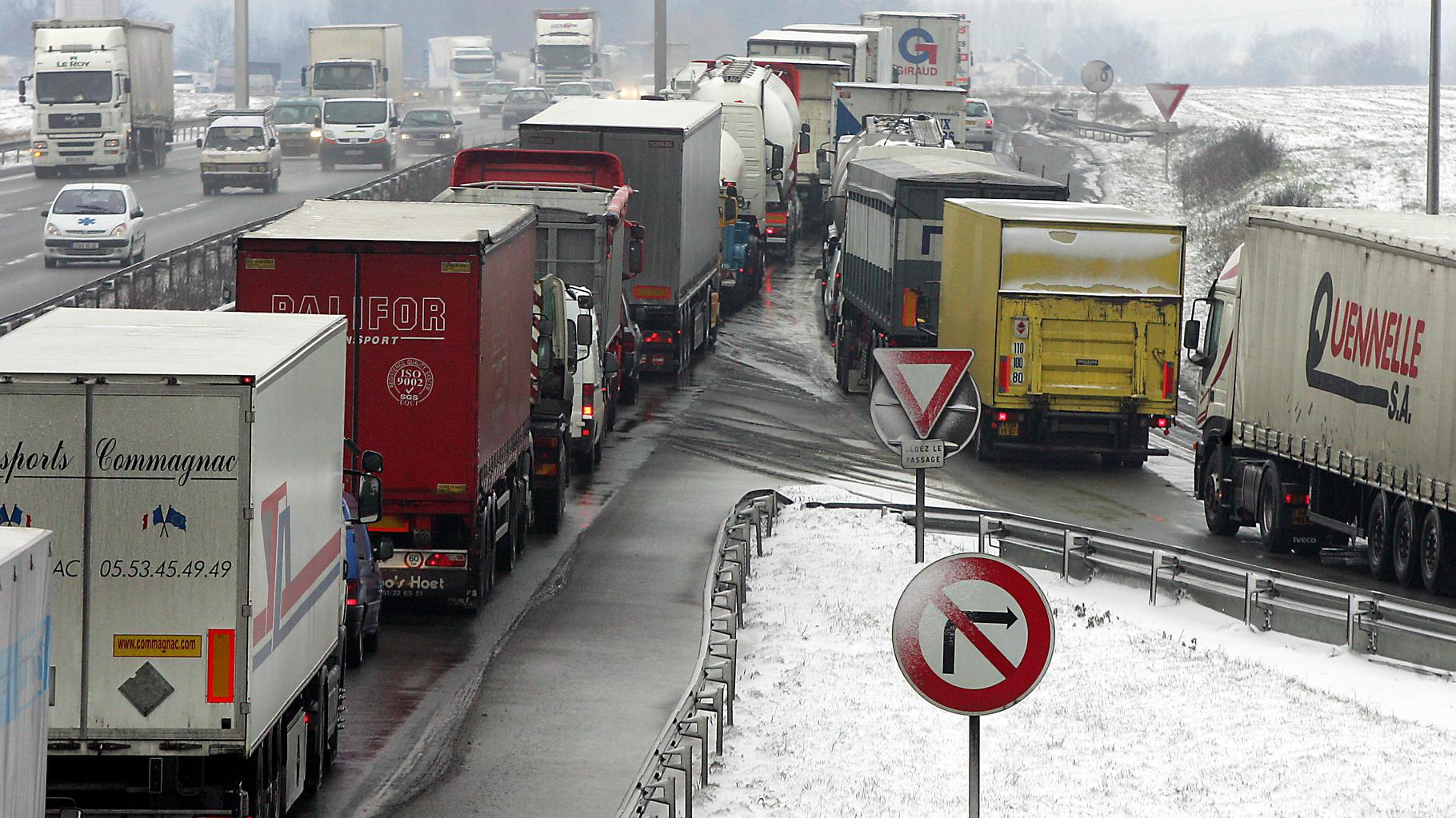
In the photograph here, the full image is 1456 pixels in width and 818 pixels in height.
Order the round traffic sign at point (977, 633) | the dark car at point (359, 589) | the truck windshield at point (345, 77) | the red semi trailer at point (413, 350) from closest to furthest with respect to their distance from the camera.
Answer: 1. the round traffic sign at point (977, 633)
2. the dark car at point (359, 589)
3. the red semi trailer at point (413, 350)
4. the truck windshield at point (345, 77)

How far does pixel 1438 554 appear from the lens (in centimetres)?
1822

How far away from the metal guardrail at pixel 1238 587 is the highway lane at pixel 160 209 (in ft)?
69.7

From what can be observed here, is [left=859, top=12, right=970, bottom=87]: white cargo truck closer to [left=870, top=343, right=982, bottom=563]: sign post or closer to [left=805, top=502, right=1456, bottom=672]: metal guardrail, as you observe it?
[left=805, top=502, right=1456, bottom=672]: metal guardrail

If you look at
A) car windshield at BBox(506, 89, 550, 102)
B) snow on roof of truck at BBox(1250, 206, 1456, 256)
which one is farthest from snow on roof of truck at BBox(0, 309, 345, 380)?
car windshield at BBox(506, 89, 550, 102)

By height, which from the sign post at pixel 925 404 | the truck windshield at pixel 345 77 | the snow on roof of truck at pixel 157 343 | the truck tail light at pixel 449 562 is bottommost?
the truck tail light at pixel 449 562

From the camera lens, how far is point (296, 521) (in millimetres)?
10453

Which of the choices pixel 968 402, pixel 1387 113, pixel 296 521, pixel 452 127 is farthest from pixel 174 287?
pixel 1387 113

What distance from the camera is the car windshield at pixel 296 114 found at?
7494 centimetres

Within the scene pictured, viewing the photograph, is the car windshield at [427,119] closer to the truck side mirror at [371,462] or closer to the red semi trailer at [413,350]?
the red semi trailer at [413,350]

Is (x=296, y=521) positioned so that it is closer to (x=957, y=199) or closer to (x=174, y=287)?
(x=957, y=199)

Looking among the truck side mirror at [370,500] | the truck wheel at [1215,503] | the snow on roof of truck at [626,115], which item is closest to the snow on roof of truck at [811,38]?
the snow on roof of truck at [626,115]

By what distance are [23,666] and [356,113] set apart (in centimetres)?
6358

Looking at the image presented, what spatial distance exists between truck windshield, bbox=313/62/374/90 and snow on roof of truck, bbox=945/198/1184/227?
170 ft

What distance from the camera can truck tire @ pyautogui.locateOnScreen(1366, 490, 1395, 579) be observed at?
1938cm
